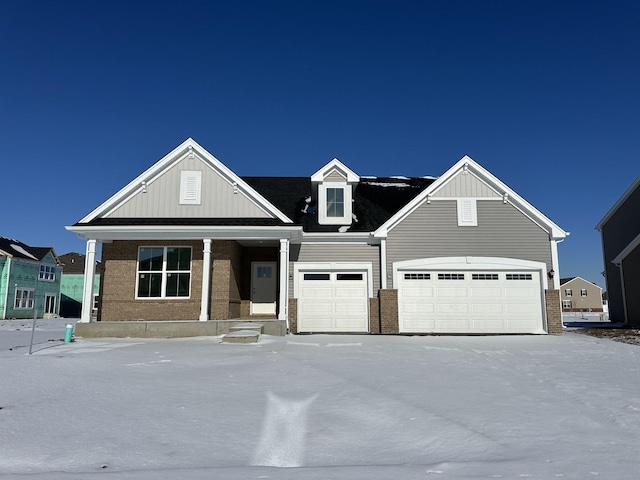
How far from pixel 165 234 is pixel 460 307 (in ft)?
35.6

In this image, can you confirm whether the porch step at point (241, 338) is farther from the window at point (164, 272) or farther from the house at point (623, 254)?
the house at point (623, 254)

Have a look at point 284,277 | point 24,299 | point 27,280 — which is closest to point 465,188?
point 284,277

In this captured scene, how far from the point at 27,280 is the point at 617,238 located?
4405 cm

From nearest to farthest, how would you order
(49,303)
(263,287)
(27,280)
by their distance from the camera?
(263,287), (27,280), (49,303)

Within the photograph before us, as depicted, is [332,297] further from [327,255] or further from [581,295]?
[581,295]

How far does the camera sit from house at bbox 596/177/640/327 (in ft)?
71.3

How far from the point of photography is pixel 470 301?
637 inches

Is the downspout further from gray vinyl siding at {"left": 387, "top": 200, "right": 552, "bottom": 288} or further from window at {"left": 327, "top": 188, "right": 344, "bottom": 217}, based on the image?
gray vinyl siding at {"left": 387, "top": 200, "right": 552, "bottom": 288}

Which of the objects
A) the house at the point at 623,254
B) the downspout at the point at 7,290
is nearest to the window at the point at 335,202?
the house at the point at 623,254

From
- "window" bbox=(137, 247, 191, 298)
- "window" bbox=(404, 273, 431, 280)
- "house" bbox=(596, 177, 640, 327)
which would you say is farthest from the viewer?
"house" bbox=(596, 177, 640, 327)

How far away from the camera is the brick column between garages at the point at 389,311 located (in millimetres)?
15914

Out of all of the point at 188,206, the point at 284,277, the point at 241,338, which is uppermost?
the point at 188,206

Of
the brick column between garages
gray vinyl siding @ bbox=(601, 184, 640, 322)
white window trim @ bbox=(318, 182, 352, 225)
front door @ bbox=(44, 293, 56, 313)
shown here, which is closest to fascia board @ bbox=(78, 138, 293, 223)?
white window trim @ bbox=(318, 182, 352, 225)

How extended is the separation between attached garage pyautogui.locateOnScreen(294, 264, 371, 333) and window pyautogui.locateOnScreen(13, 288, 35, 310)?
31.0 meters
